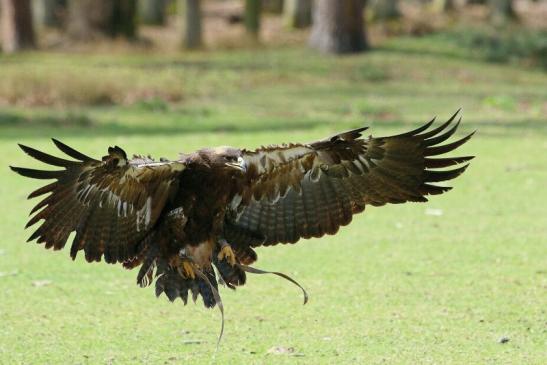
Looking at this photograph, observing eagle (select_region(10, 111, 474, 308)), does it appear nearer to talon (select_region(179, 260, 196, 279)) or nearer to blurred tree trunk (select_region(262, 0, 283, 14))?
talon (select_region(179, 260, 196, 279))

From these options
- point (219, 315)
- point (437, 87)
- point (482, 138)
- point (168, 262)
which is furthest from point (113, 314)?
point (437, 87)

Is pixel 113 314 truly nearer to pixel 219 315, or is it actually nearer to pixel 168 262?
pixel 219 315

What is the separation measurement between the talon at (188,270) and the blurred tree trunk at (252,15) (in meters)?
28.0

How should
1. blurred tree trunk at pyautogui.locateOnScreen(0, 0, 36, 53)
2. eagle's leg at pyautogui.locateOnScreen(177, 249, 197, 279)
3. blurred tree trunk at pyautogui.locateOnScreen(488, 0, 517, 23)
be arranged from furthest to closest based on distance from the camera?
blurred tree trunk at pyautogui.locateOnScreen(488, 0, 517, 23) → blurred tree trunk at pyautogui.locateOnScreen(0, 0, 36, 53) → eagle's leg at pyautogui.locateOnScreen(177, 249, 197, 279)

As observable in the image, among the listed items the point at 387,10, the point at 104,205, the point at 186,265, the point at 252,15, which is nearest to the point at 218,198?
the point at 186,265

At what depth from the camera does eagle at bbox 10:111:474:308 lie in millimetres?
6660

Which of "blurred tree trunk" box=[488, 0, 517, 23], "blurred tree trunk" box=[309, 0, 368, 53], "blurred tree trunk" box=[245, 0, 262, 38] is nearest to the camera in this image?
"blurred tree trunk" box=[309, 0, 368, 53]

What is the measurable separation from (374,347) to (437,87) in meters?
18.2

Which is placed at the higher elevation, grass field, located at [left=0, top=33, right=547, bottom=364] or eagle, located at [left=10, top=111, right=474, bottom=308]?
eagle, located at [left=10, top=111, right=474, bottom=308]

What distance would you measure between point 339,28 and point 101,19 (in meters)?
7.68

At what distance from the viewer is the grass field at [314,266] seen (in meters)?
7.57

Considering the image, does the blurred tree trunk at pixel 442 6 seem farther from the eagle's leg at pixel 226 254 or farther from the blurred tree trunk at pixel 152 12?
the eagle's leg at pixel 226 254

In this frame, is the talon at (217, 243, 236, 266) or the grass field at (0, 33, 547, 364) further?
the grass field at (0, 33, 547, 364)

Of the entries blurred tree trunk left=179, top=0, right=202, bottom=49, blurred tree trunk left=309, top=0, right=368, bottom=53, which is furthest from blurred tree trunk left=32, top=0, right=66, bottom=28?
blurred tree trunk left=309, top=0, right=368, bottom=53
